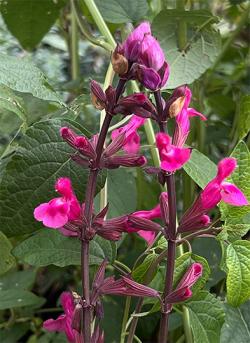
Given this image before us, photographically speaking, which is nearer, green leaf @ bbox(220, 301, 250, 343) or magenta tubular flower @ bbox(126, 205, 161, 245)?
magenta tubular flower @ bbox(126, 205, 161, 245)

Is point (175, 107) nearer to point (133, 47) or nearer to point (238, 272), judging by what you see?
point (133, 47)

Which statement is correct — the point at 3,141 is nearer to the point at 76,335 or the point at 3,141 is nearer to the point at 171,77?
the point at 171,77

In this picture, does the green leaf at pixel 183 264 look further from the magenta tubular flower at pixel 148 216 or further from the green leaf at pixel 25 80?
the green leaf at pixel 25 80

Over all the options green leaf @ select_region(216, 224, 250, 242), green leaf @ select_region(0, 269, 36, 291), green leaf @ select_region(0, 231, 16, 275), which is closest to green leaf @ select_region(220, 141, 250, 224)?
green leaf @ select_region(216, 224, 250, 242)

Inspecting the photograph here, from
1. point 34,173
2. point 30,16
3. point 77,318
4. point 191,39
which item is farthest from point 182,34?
point 77,318

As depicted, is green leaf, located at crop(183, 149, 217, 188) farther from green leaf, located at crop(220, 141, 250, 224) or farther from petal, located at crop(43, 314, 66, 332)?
petal, located at crop(43, 314, 66, 332)

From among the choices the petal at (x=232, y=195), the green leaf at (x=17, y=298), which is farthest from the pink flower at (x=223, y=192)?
the green leaf at (x=17, y=298)

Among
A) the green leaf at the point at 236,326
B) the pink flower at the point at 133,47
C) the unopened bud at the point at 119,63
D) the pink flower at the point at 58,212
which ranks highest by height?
the pink flower at the point at 133,47
